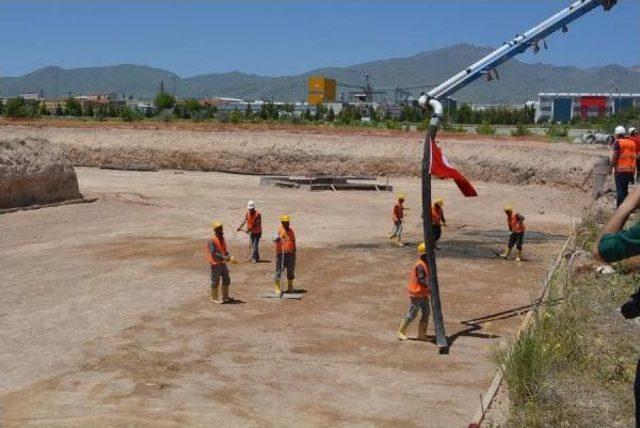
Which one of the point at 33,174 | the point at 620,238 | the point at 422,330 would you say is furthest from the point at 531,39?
the point at 33,174

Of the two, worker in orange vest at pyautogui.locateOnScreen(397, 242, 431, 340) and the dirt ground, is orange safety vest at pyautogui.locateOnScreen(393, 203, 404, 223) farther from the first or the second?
worker in orange vest at pyautogui.locateOnScreen(397, 242, 431, 340)

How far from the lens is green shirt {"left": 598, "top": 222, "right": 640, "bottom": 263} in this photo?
4820mm

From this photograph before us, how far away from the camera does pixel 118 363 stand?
437 inches

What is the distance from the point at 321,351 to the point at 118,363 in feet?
8.90

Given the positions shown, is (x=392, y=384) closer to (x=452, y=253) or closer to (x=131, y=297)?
(x=131, y=297)

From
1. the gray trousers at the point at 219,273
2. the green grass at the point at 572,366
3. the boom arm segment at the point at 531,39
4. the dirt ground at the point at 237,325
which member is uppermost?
the boom arm segment at the point at 531,39

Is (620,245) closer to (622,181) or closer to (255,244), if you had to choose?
(255,244)

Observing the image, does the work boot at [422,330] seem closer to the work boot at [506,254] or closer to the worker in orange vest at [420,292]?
the worker in orange vest at [420,292]

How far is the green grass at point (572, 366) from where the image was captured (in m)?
7.76

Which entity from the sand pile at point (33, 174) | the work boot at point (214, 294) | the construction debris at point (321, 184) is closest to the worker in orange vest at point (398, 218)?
the work boot at point (214, 294)

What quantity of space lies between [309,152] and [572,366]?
3536 cm

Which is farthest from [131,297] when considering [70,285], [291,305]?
[291,305]

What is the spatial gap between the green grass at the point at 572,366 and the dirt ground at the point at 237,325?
1.06m

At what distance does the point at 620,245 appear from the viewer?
484cm
